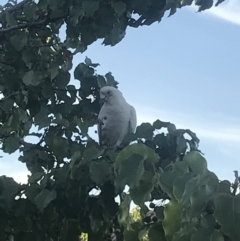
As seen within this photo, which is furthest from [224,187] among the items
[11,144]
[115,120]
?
[115,120]

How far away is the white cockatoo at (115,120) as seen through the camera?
2270 mm

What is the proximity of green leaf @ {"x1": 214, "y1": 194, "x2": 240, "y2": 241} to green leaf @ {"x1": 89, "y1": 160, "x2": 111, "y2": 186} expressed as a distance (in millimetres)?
574

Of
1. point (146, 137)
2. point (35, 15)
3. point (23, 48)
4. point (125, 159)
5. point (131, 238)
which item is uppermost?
point (35, 15)

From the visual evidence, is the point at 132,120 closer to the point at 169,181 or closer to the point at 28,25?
the point at 28,25

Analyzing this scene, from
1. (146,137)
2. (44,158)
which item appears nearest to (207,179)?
(146,137)

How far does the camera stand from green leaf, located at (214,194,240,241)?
968mm

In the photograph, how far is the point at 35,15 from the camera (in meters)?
2.21

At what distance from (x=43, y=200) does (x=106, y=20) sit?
89cm

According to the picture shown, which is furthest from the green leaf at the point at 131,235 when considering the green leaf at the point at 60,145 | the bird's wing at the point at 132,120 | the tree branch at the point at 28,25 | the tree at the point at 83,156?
the tree branch at the point at 28,25

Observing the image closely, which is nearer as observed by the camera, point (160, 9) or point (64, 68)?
point (160, 9)

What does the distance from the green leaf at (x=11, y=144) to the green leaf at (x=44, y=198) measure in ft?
1.59

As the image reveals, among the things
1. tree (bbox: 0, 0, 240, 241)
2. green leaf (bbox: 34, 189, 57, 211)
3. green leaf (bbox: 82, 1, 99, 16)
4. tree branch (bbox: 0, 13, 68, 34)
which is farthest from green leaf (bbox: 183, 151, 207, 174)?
tree branch (bbox: 0, 13, 68, 34)

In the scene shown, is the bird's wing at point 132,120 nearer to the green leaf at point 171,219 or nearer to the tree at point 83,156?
the tree at point 83,156

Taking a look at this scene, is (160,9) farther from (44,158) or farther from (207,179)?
(207,179)
